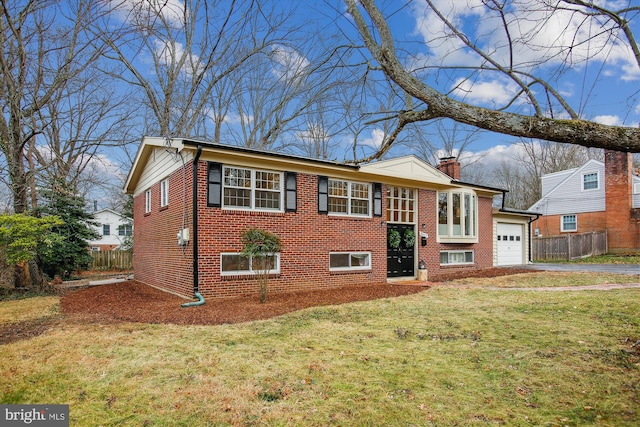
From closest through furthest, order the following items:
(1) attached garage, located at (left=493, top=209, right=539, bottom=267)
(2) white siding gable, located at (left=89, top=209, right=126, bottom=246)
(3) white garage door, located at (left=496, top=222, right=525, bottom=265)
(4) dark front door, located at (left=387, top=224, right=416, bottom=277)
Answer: (4) dark front door, located at (left=387, top=224, right=416, bottom=277)
(1) attached garage, located at (left=493, top=209, right=539, bottom=267)
(3) white garage door, located at (left=496, top=222, right=525, bottom=265)
(2) white siding gable, located at (left=89, top=209, right=126, bottom=246)

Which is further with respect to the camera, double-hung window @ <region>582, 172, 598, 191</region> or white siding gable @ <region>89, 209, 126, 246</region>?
white siding gable @ <region>89, 209, 126, 246</region>

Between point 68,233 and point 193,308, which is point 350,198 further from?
point 68,233

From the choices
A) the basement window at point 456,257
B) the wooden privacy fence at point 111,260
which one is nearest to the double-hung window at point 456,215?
the basement window at point 456,257

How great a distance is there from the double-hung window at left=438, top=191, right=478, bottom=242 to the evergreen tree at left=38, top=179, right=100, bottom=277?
1573 centimetres

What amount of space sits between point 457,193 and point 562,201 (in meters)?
17.3

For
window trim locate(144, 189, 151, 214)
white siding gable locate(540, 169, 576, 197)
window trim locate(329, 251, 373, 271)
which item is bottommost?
window trim locate(329, 251, 373, 271)

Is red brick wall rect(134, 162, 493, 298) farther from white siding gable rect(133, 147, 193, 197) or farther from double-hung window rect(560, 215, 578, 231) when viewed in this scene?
double-hung window rect(560, 215, 578, 231)

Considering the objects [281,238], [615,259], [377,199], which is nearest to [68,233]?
[281,238]

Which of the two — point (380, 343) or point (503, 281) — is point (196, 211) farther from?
point (503, 281)

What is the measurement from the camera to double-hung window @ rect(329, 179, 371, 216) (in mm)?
11836

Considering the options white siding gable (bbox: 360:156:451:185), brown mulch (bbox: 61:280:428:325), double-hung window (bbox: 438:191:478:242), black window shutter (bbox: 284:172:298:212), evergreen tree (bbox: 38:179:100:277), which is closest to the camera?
brown mulch (bbox: 61:280:428:325)

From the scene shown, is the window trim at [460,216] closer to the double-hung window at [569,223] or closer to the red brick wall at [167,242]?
the red brick wall at [167,242]

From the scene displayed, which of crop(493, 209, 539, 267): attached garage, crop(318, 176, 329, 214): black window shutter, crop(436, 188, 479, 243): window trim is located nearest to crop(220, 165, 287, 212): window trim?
crop(318, 176, 329, 214): black window shutter

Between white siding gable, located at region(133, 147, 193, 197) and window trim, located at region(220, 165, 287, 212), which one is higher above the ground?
white siding gable, located at region(133, 147, 193, 197)
